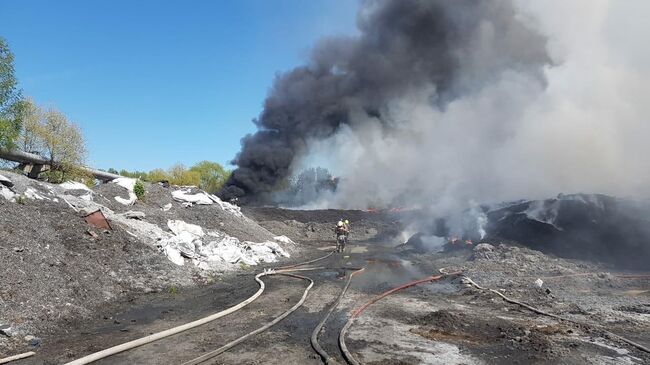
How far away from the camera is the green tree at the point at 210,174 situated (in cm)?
6144

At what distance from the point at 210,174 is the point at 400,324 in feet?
195

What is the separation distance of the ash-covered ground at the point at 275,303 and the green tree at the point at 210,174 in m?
47.2

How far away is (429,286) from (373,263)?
17.7 ft

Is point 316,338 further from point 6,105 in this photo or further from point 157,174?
point 157,174

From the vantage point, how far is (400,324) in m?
6.76

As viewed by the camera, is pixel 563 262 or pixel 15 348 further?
pixel 563 262

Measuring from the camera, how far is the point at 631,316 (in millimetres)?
7066

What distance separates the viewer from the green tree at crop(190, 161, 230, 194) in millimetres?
61438

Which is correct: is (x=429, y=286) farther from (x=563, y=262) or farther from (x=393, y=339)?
(x=563, y=262)

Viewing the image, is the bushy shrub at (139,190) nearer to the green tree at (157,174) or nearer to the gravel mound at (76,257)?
the gravel mound at (76,257)

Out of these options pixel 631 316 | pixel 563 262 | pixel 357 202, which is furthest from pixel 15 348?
pixel 357 202

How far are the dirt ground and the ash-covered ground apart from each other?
1.1 inches

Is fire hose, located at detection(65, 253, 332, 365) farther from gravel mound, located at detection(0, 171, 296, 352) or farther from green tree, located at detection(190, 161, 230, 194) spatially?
green tree, located at detection(190, 161, 230, 194)

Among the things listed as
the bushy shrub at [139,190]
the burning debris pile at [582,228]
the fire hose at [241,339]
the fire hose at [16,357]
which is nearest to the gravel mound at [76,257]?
the fire hose at [16,357]
